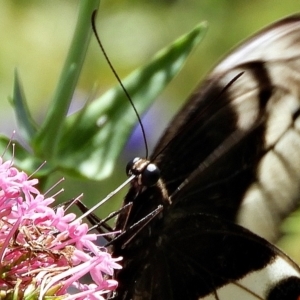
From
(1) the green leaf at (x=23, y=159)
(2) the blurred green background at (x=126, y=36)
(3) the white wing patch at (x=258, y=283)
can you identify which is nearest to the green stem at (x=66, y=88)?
(1) the green leaf at (x=23, y=159)

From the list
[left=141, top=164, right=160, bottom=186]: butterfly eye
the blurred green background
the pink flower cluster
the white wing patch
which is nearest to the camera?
the pink flower cluster

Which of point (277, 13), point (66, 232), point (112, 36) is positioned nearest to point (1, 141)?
point (66, 232)

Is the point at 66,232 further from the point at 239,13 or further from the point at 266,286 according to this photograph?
the point at 239,13

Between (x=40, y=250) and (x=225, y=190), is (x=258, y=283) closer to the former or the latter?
(x=225, y=190)

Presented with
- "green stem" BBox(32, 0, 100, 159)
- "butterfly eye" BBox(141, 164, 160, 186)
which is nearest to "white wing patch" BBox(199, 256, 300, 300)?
"butterfly eye" BBox(141, 164, 160, 186)

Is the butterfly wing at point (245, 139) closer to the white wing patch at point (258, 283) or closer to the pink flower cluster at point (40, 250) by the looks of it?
the white wing patch at point (258, 283)

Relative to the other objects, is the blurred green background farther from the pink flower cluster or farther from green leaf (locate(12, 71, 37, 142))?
the pink flower cluster
